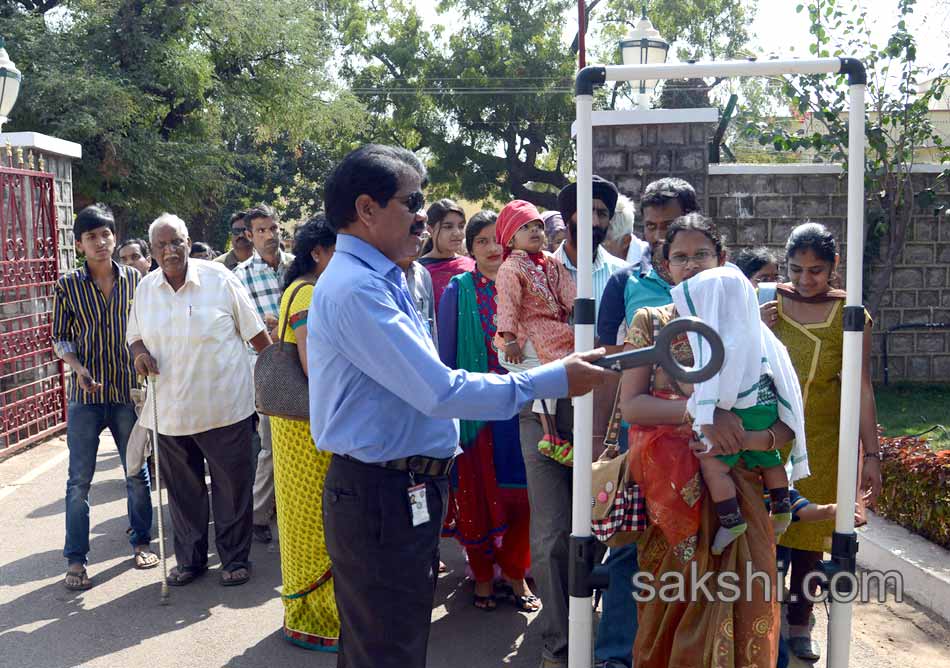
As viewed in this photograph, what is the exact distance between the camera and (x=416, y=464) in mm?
2719

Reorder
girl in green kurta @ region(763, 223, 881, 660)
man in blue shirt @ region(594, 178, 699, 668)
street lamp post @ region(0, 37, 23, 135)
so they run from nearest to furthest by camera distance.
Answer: man in blue shirt @ region(594, 178, 699, 668), girl in green kurta @ region(763, 223, 881, 660), street lamp post @ region(0, 37, 23, 135)

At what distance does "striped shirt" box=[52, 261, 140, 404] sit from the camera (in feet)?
17.7

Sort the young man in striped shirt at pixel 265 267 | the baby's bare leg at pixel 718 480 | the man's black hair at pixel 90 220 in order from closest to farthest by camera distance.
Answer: the baby's bare leg at pixel 718 480 → the man's black hair at pixel 90 220 → the young man in striped shirt at pixel 265 267

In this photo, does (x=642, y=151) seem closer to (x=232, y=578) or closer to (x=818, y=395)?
(x=818, y=395)

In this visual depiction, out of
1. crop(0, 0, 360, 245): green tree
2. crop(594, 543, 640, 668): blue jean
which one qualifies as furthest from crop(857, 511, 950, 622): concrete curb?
crop(0, 0, 360, 245): green tree

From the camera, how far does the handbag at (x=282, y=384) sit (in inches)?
160

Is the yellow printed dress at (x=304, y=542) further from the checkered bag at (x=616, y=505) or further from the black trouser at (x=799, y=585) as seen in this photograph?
the black trouser at (x=799, y=585)

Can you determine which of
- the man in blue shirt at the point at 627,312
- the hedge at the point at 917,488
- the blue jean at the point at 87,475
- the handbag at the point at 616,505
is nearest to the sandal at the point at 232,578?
the blue jean at the point at 87,475

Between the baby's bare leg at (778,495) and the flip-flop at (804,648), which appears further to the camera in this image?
the flip-flop at (804,648)

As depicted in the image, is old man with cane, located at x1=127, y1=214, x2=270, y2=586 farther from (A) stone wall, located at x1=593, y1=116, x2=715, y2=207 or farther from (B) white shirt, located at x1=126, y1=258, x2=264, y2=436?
(A) stone wall, located at x1=593, y1=116, x2=715, y2=207

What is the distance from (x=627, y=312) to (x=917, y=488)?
2294 mm

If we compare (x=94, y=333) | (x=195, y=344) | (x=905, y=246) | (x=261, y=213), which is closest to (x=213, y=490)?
(x=195, y=344)

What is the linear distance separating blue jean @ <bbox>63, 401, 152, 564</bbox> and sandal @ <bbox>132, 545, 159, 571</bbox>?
0.24 ft

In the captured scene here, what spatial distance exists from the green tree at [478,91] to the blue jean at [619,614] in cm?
2500
